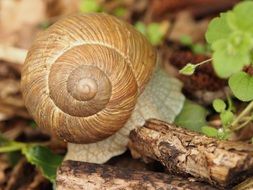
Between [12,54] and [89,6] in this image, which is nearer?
[12,54]

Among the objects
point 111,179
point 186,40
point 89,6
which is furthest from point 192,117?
point 89,6

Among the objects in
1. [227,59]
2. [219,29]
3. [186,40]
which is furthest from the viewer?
[186,40]

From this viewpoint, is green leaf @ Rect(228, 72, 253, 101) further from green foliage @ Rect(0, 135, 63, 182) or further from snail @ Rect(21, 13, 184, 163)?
green foliage @ Rect(0, 135, 63, 182)

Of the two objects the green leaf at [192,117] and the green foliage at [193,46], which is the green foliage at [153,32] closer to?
Result: the green foliage at [193,46]

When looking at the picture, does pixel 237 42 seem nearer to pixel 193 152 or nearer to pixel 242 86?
pixel 242 86

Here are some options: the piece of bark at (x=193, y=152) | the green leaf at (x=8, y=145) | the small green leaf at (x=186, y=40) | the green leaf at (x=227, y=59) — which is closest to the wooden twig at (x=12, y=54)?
the green leaf at (x=8, y=145)

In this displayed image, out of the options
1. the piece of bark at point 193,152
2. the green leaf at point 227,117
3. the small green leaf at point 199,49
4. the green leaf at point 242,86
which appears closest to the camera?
the piece of bark at point 193,152

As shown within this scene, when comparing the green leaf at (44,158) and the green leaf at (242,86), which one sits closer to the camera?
the green leaf at (242,86)
